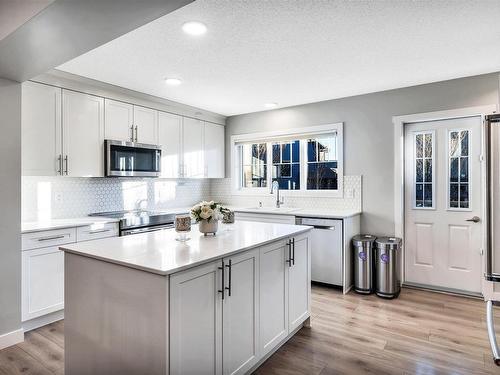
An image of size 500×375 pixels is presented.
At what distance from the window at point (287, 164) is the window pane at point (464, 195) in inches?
79.6

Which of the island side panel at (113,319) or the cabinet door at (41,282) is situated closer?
the island side panel at (113,319)

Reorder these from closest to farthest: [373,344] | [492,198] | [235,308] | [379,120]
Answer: [235,308] < [492,198] < [373,344] < [379,120]

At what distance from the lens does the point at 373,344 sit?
8.36ft

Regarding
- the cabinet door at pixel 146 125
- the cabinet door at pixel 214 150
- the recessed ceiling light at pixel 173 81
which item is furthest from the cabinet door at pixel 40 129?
the cabinet door at pixel 214 150

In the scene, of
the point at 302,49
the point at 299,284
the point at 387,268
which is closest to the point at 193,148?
the point at 302,49

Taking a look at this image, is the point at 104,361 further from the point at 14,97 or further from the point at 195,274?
the point at 14,97

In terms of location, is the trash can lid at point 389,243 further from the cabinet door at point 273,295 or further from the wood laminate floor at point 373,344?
the cabinet door at point 273,295

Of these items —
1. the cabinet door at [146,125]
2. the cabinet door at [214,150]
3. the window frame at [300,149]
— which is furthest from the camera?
the cabinet door at [214,150]

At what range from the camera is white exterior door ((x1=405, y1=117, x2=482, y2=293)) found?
3.55 meters

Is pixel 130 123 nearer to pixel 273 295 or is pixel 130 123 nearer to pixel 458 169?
pixel 273 295

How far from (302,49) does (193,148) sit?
255 centimetres

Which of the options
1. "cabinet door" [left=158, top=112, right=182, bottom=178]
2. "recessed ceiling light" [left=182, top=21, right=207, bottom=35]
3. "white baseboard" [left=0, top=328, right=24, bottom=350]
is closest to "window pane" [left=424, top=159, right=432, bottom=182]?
"recessed ceiling light" [left=182, top=21, right=207, bottom=35]

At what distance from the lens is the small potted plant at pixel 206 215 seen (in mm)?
2377

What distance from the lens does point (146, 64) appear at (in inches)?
121
